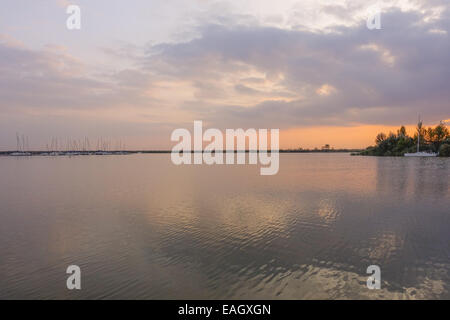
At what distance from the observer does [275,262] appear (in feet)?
45.2

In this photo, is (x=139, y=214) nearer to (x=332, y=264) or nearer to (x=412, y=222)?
(x=332, y=264)

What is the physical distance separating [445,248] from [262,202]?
17718mm

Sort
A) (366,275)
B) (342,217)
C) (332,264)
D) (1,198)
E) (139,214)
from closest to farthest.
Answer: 1. (366,275)
2. (332,264)
3. (342,217)
4. (139,214)
5. (1,198)

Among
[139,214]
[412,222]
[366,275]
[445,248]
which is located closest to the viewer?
[366,275]

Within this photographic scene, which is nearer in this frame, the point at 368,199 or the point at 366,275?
the point at 366,275

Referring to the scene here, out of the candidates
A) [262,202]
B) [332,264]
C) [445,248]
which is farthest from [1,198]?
[445,248]

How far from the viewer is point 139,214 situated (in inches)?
990

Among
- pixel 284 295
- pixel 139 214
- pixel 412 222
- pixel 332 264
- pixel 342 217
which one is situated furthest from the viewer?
pixel 139 214

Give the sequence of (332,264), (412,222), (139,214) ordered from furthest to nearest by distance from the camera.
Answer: (139,214) < (412,222) < (332,264)

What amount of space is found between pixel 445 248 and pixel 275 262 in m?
11.2

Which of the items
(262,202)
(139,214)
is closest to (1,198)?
(139,214)
